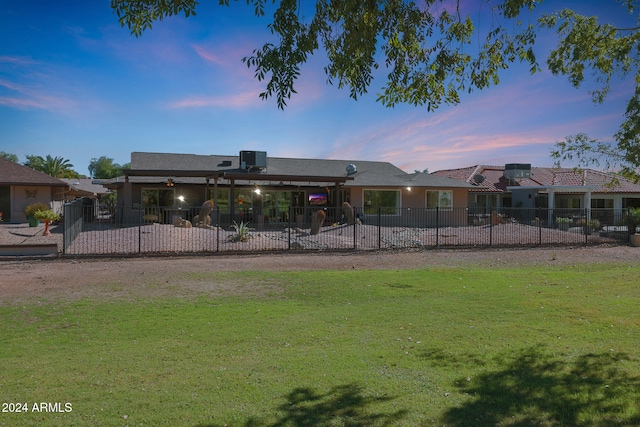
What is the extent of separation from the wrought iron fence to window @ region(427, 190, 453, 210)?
1090mm

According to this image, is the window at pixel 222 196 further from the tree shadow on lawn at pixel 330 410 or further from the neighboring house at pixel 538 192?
the tree shadow on lawn at pixel 330 410

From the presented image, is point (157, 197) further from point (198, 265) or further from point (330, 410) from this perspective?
point (330, 410)

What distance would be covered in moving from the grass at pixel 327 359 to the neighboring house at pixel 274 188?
1880cm

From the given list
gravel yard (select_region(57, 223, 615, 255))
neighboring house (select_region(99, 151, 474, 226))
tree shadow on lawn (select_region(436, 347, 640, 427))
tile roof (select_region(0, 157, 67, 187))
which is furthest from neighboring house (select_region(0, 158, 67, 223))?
tree shadow on lawn (select_region(436, 347, 640, 427))

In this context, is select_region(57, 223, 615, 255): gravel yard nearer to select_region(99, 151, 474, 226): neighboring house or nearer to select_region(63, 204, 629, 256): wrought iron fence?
select_region(63, 204, 629, 256): wrought iron fence

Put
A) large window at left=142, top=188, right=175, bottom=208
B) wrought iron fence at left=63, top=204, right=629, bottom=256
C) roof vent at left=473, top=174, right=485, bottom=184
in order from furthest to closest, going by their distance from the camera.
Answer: roof vent at left=473, top=174, right=485, bottom=184
large window at left=142, top=188, right=175, bottom=208
wrought iron fence at left=63, top=204, right=629, bottom=256

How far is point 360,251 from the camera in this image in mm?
17641

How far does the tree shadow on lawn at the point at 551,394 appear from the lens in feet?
13.5

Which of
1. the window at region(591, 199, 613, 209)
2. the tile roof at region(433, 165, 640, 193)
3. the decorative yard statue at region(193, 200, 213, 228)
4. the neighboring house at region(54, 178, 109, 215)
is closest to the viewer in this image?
the decorative yard statue at region(193, 200, 213, 228)

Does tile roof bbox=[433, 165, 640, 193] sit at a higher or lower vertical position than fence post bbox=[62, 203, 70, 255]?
higher

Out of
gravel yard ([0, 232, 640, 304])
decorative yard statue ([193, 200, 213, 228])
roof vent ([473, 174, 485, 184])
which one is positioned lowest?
gravel yard ([0, 232, 640, 304])

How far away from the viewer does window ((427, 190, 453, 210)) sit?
30.4 meters

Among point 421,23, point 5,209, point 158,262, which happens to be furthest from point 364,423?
point 5,209

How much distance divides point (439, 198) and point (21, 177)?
86.4ft
